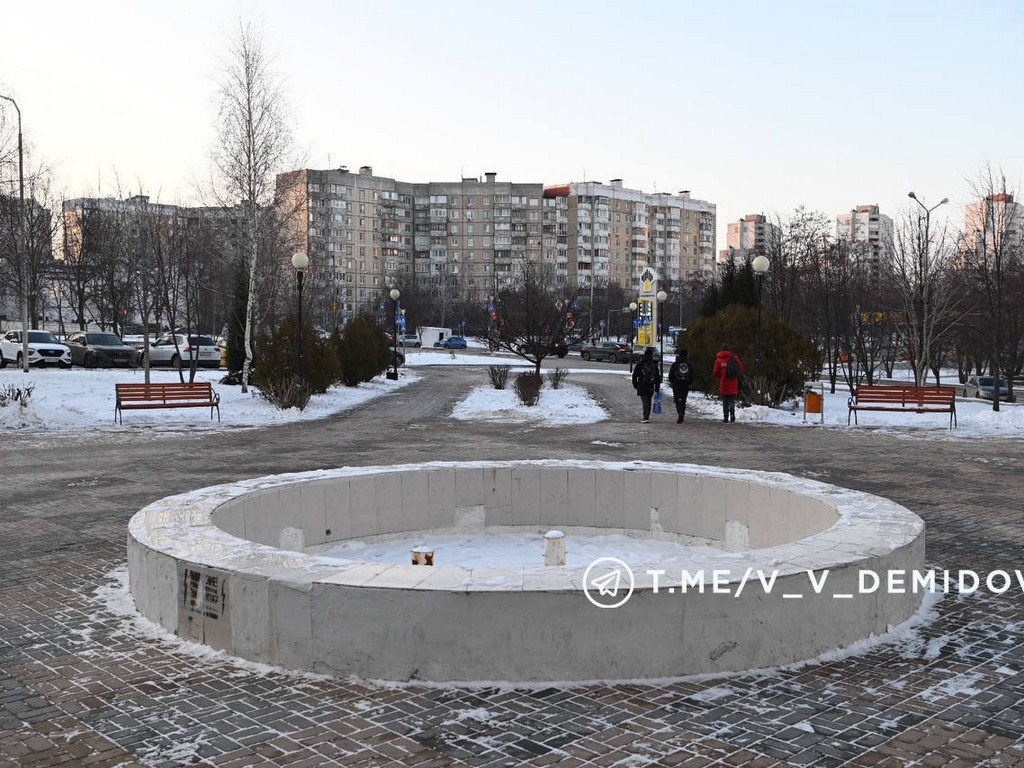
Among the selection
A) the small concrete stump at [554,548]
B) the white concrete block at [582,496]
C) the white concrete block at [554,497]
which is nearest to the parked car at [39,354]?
the white concrete block at [554,497]

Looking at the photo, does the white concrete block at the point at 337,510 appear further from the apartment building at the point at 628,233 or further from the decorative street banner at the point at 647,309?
the apartment building at the point at 628,233

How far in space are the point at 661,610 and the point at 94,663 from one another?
3.06m

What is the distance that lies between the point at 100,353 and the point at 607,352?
31037 millimetres

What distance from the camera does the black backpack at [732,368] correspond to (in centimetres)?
1905

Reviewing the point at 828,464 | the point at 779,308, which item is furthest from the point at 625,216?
the point at 828,464

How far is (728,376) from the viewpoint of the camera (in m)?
19.2

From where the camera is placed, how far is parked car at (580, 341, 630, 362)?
56344 mm

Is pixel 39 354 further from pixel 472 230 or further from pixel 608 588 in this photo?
pixel 472 230

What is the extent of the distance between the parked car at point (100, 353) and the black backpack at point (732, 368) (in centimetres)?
2518

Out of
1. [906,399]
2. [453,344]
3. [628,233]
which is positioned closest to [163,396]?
[906,399]

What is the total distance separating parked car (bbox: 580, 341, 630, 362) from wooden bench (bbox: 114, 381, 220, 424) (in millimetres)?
38163

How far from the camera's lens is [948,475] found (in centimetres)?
1205

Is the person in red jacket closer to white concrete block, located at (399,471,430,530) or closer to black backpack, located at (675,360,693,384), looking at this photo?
black backpack, located at (675,360,693,384)

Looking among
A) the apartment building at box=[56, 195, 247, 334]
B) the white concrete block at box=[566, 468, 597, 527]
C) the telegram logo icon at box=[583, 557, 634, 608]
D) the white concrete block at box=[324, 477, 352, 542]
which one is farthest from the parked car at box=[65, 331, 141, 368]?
the telegram logo icon at box=[583, 557, 634, 608]
